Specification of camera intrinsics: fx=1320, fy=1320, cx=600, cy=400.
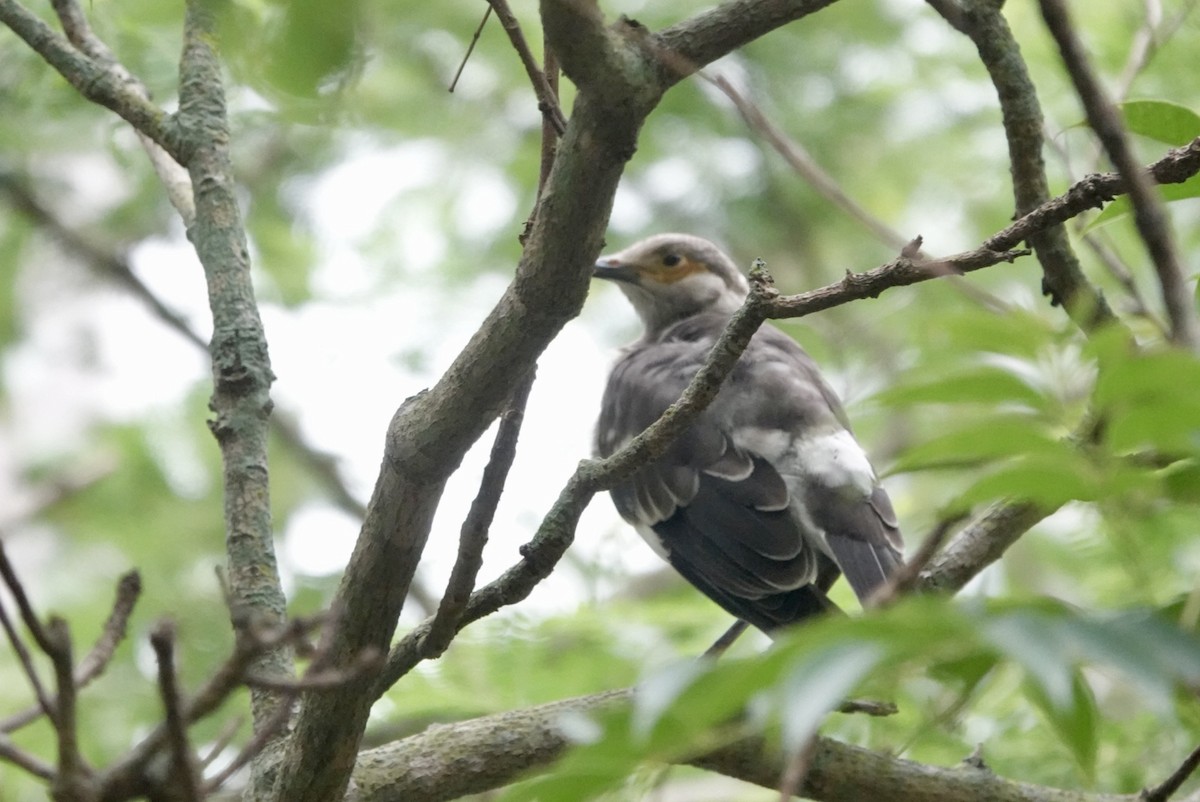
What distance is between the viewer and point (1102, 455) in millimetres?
1197

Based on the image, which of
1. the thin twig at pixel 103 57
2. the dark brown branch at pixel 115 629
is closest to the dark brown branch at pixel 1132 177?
the dark brown branch at pixel 115 629

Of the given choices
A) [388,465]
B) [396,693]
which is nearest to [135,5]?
[388,465]

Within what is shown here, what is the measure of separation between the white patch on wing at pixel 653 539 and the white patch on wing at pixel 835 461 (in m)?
0.54

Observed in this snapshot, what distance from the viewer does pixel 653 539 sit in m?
4.45

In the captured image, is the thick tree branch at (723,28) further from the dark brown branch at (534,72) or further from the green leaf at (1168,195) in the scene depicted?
the green leaf at (1168,195)

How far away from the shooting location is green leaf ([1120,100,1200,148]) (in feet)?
6.04

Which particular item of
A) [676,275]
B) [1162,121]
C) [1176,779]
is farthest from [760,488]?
[1162,121]

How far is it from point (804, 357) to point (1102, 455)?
3.70 meters

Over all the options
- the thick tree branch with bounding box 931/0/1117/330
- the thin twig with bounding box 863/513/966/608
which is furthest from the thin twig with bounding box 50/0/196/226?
the thin twig with bounding box 863/513/966/608

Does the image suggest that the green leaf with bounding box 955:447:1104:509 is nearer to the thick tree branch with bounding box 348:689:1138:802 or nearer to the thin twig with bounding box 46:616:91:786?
the thin twig with bounding box 46:616:91:786

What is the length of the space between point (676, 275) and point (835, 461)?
71.5 inches

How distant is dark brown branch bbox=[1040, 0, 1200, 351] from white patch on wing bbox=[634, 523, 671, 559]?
3273mm

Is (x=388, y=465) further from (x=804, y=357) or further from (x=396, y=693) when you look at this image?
(x=804, y=357)

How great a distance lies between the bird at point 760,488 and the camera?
156 inches
